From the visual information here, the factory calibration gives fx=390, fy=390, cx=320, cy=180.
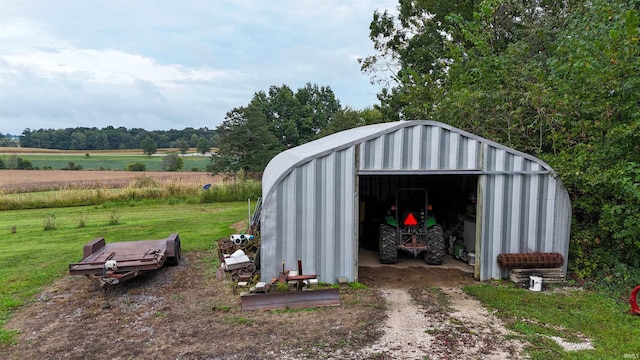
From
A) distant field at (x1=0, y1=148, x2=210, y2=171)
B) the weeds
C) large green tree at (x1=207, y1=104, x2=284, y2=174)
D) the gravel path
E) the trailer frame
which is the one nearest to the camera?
the gravel path

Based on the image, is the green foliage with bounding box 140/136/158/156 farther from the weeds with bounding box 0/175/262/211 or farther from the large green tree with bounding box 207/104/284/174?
the large green tree with bounding box 207/104/284/174

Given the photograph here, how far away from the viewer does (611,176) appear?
635cm

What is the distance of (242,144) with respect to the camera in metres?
22.4

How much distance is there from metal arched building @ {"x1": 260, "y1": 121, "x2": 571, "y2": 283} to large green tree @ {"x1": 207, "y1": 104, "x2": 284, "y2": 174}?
16.0m

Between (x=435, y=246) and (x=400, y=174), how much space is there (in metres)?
1.98

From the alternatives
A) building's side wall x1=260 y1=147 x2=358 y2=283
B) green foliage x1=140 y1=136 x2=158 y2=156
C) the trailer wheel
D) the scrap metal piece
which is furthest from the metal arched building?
green foliage x1=140 y1=136 x2=158 y2=156

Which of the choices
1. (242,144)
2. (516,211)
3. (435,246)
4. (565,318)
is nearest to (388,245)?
(435,246)

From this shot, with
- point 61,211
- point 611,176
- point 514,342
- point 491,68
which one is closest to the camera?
point 514,342

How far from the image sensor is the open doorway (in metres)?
8.61

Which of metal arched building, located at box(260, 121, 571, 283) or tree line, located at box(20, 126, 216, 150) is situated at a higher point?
tree line, located at box(20, 126, 216, 150)

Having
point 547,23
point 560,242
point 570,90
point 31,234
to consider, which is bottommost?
point 31,234

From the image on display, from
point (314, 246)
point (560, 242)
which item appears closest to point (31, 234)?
point (314, 246)

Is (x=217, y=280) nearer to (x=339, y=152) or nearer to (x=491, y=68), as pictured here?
(x=339, y=152)

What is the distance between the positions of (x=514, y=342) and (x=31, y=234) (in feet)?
42.8
